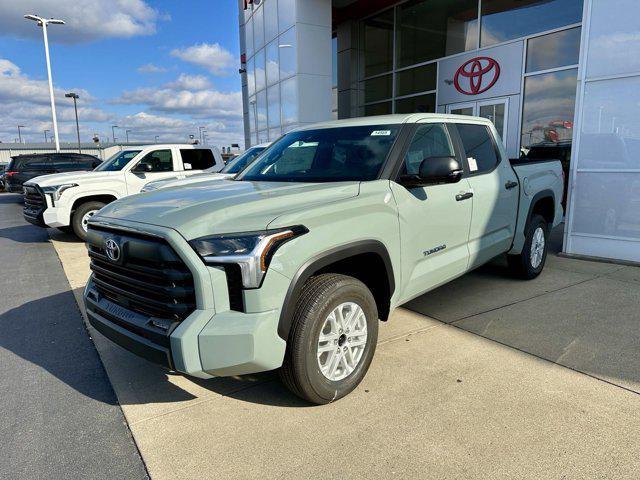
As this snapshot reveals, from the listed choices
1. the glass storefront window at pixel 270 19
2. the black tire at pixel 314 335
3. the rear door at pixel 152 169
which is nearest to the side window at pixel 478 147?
the black tire at pixel 314 335

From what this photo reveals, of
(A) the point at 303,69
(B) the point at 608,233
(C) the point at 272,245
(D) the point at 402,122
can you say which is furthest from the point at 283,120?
(C) the point at 272,245

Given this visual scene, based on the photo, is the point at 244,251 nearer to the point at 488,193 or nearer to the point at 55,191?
the point at 488,193

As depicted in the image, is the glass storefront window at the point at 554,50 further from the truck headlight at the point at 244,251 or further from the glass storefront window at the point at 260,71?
the truck headlight at the point at 244,251

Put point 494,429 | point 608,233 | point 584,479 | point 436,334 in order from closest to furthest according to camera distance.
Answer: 1. point 584,479
2. point 494,429
3. point 436,334
4. point 608,233

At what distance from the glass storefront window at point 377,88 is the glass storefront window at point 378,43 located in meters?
0.27

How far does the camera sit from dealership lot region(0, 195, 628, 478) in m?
2.41

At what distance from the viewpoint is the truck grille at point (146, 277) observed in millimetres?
2471

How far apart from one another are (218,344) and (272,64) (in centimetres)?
1509

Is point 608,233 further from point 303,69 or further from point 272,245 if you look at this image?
point 303,69

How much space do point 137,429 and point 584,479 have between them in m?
2.47

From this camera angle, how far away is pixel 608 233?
656 centimetres

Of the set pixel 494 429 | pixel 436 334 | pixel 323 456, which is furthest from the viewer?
pixel 436 334

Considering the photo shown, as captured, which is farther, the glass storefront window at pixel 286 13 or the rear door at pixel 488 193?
the glass storefront window at pixel 286 13

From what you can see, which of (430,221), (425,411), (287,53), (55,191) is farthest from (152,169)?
(425,411)
